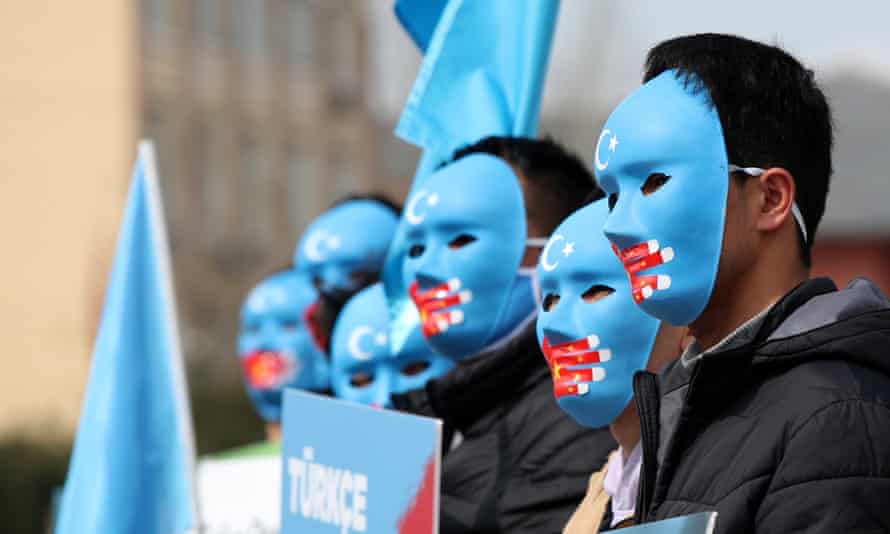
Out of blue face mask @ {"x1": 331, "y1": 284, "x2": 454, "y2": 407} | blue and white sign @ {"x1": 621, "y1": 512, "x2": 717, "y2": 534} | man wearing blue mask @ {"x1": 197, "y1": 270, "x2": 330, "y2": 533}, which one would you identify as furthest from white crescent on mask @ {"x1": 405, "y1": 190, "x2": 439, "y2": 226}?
man wearing blue mask @ {"x1": 197, "y1": 270, "x2": 330, "y2": 533}

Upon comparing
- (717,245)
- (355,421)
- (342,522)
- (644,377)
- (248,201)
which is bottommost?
(248,201)

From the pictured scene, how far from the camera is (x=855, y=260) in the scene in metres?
5.91

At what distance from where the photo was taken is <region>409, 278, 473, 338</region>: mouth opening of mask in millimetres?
4125

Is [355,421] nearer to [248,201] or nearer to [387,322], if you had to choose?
[387,322]

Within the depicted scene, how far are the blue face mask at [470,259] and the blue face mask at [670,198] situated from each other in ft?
4.11

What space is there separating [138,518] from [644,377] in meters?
2.26

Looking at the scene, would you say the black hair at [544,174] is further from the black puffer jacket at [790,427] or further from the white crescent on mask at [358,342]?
the black puffer jacket at [790,427]

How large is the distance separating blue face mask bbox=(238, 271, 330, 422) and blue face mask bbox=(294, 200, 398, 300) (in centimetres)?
50

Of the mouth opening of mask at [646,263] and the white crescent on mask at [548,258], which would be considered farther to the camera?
the white crescent on mask at [548,258]

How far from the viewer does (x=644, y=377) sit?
2.93 metres

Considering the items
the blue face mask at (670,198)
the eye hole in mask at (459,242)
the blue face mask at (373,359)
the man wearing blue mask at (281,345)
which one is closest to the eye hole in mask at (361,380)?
the blue face mask at (373,359)

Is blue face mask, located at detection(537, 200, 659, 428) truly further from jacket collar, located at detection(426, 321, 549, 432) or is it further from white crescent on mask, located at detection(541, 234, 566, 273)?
jacket collar, located at detection(426, 321, 549, 432)

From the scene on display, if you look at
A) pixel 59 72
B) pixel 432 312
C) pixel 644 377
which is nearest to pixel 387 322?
pixel 432 312

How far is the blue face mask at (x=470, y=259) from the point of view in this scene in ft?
13.6
